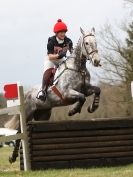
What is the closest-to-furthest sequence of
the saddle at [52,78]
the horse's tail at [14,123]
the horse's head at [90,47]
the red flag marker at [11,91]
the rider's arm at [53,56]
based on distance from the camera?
the red flag marker at [11,91] < the horse's head at [90,47] < the rider's arm at [53,56] < the saddle at [52,78] < the horse's tail at [14,123]

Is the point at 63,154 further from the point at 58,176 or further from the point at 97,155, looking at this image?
the point at 58,176

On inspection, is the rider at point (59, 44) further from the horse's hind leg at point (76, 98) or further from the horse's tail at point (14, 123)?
the horse's tail at point (14, 123)

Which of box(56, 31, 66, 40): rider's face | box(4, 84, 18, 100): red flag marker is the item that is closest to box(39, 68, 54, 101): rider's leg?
box(56, 31, 66, 40): rider's face

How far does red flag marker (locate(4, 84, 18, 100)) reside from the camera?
27.9 ft

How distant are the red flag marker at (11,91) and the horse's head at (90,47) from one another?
1393mm

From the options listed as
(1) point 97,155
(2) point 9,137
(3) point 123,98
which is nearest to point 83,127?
(1) point 97,155

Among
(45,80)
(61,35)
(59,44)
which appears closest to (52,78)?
(45,80)

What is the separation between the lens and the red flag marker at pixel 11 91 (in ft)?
27.9

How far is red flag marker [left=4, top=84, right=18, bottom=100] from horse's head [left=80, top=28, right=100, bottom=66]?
139 centimetres

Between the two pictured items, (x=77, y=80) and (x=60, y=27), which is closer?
Answer: (x=77, y=80)

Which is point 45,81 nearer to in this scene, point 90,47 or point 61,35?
point 61,35

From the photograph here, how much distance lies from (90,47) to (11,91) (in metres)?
1.63

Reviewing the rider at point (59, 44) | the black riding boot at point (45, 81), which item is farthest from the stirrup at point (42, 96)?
the rider at point (59, 44)

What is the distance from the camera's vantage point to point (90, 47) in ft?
30.9
